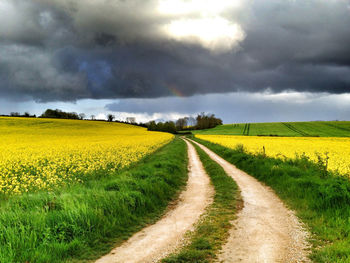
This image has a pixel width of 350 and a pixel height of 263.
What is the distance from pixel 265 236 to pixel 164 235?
8.87 ft

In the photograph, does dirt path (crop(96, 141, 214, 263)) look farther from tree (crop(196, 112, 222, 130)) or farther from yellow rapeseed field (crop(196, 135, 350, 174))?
tree (crop(196, 112, 222, 130))

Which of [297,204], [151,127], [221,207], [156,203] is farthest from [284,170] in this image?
[151,127]

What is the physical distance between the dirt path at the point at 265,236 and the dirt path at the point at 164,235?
1328 millimetres

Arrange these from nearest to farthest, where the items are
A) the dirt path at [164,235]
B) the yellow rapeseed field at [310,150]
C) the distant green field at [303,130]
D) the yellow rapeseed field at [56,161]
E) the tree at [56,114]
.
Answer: the dirt path at [164,235] < the yellow rapeseed field at [56,161] < the yellow rapeseed field at [310,150] < the distant green field at [303,130] < the tree at [56,114]

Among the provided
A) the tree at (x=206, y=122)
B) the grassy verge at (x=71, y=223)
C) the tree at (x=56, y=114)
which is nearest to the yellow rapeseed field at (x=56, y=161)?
the grassy verge at (x=71, y=223)

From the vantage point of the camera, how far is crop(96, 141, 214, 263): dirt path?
505 cm

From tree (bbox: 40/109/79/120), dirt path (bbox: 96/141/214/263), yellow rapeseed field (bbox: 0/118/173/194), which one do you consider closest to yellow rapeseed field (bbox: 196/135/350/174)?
dirt path (bbox: 96/141/214/263)

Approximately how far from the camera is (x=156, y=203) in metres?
8.97

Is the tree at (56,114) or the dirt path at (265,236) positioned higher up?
the tree at (56,114)

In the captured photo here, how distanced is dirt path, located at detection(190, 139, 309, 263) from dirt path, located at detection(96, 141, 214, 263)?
1.33m

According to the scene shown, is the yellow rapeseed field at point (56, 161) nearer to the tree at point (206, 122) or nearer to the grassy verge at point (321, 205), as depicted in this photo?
the grassy verge at point (321, 205)

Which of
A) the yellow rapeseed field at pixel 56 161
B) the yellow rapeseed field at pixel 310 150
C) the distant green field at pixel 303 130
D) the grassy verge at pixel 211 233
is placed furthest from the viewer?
the distant green field at pixel 303 130

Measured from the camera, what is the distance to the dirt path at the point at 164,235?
16.6 ft

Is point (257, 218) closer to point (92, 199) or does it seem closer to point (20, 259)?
point (92, 199)
